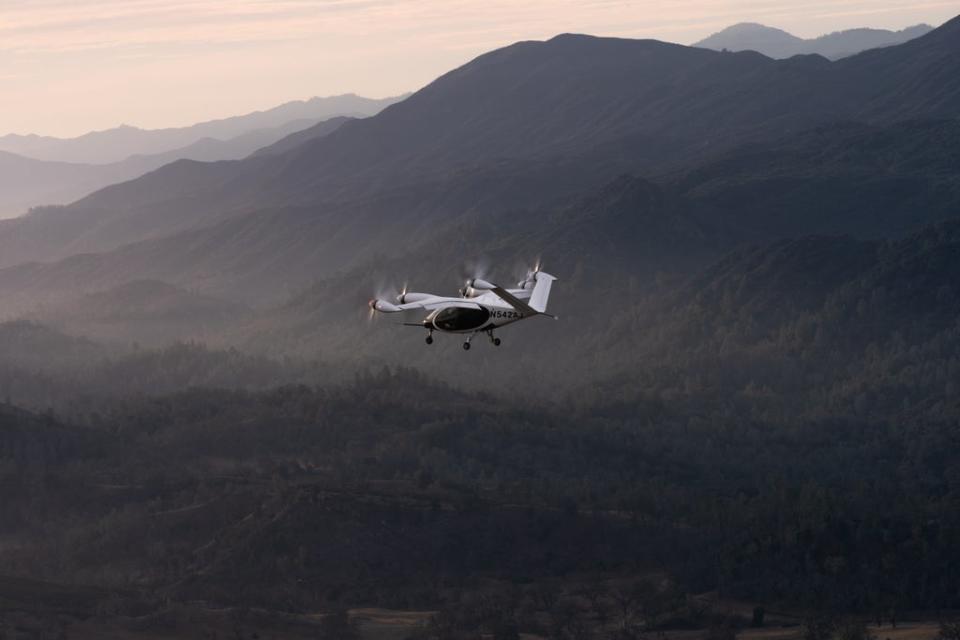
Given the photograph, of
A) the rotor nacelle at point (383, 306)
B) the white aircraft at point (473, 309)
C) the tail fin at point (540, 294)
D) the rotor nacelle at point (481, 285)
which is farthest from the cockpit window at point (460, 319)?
the tail fin at point (540, 294)

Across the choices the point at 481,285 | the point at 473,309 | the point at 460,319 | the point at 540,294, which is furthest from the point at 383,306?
the point at 540,294

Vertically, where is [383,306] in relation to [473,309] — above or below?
above

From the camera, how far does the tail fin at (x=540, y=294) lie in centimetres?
10178

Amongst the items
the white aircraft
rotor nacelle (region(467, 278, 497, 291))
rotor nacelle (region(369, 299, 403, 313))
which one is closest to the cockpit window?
the white aircraft

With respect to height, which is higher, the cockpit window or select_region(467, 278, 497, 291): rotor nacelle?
select_region(467, 278, 497, 291): rotor nacelle

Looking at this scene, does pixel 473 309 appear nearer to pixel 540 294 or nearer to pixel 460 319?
pixel 460 319

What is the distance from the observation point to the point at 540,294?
340 feet

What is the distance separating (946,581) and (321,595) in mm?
80142

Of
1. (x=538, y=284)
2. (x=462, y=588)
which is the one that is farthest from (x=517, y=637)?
(x=538, y=284)

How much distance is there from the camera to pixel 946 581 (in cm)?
18338

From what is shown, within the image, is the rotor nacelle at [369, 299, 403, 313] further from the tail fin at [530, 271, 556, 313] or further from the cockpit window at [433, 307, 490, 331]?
the tail fin at [530, 271, 556, 313]

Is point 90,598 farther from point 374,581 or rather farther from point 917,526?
point 917,526

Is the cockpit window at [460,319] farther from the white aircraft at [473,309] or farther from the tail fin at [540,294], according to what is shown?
the tail fin at [540,294]

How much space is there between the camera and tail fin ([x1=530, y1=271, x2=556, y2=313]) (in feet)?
334
